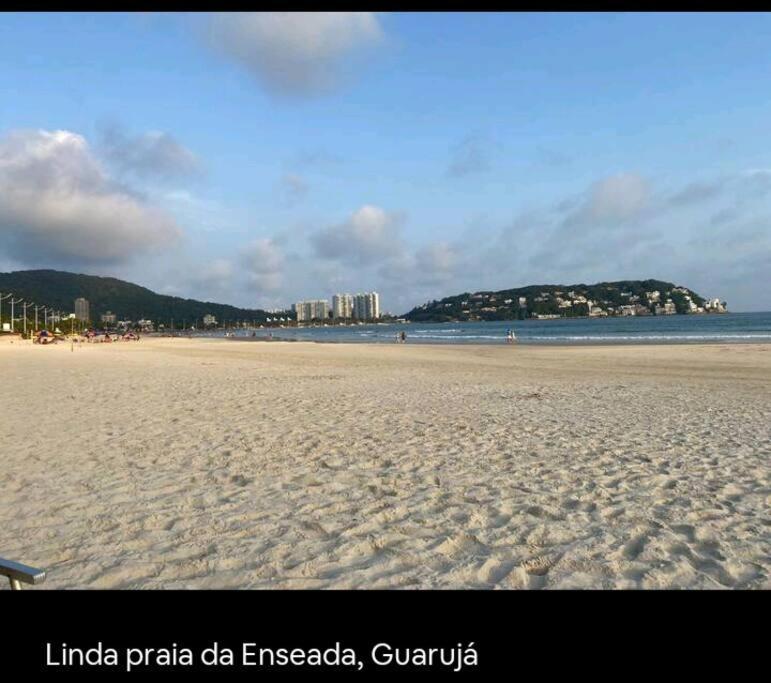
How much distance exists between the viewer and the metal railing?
2244 mm

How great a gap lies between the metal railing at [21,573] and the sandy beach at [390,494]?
1.11 m

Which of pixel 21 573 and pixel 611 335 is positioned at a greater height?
pixel 21 573

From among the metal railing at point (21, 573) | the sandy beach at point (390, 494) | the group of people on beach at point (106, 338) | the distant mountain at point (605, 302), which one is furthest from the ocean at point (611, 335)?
the distant mountain at point (605, 302)

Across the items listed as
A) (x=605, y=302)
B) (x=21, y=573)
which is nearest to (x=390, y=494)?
(x=21, y=573)

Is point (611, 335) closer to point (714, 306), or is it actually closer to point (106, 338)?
point (106, 338)

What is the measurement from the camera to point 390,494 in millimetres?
5250

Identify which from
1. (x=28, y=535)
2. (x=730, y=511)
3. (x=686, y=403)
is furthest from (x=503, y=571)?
(x=686, y=403)

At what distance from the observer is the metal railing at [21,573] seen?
2244 mm

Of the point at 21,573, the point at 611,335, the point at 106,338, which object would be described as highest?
the point at 106,338

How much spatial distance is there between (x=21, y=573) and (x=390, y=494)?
339 cm

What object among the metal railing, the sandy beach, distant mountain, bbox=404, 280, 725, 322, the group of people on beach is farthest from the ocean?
distant mountain, bbox=404, 280, 725, 322

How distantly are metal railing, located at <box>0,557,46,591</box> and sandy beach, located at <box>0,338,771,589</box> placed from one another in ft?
3.65

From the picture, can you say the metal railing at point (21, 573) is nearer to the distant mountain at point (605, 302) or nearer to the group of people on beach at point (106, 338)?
the group of people on beach at point (106, 338)
